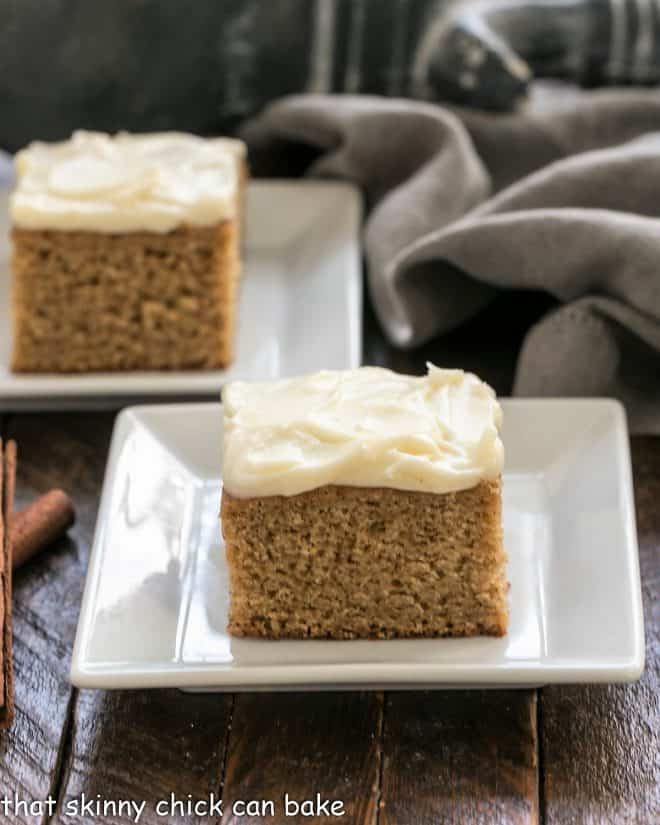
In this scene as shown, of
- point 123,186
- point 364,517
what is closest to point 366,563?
point 364,517

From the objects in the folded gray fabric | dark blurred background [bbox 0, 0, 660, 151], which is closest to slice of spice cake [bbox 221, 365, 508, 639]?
the folded gray fabric

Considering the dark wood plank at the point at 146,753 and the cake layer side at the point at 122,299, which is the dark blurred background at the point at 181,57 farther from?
the dark wood plank at the point at 146,753

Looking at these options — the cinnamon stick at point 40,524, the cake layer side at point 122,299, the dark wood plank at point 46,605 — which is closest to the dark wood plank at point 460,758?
the dark wood plank at point 46,605

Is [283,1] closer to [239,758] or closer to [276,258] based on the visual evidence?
[276,258]

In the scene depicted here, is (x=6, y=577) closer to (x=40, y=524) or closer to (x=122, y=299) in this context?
(x=40, y=524)

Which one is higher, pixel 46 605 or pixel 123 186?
pixel 123 186

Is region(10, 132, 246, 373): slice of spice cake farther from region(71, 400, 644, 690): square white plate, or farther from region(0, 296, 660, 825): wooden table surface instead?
region(0, 296, 660, 825): wooden table surface
